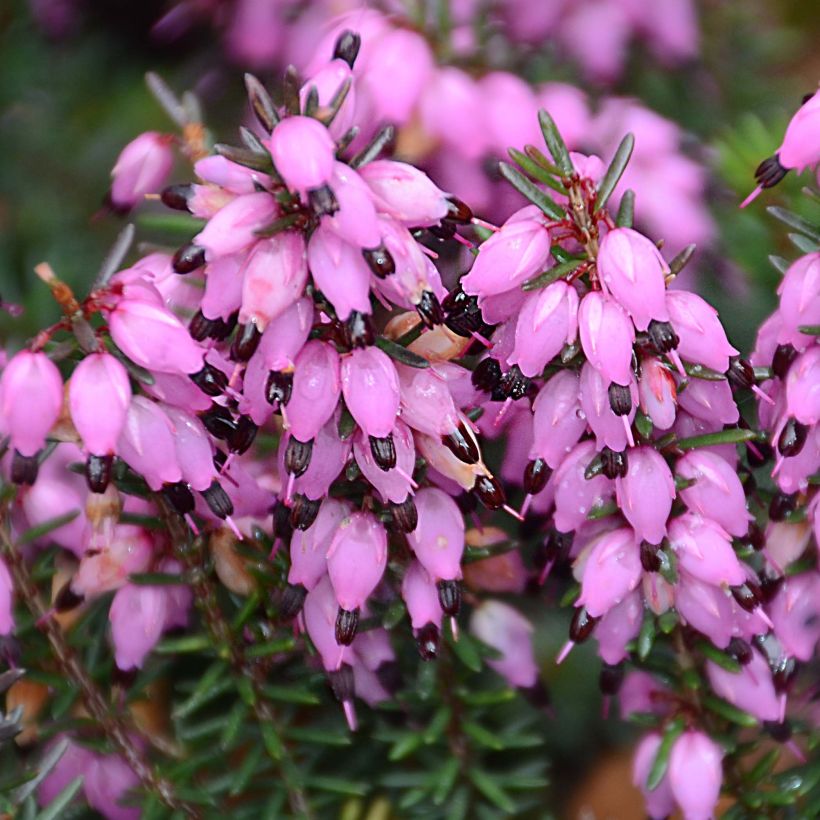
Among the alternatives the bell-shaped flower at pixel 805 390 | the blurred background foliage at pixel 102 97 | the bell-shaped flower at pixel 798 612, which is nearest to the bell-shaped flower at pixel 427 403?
the bell-shaped flower at pixel 805 390

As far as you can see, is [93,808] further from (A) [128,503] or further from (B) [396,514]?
(B) [396,514]

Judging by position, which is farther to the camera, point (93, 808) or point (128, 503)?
point (93, 808)

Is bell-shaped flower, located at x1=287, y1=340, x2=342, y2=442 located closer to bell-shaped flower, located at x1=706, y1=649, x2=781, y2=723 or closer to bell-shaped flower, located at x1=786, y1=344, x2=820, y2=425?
bell-shaped flower, located at x1=786, y1=344, x2=820, y2=425

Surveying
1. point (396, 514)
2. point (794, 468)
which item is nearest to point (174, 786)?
point (396, 514)

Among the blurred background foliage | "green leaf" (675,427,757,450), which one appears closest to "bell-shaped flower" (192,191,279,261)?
"green leaf" (675,427,757,450)

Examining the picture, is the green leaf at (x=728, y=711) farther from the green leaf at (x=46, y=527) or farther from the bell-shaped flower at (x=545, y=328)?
the green leaf at (x=46, y=527)

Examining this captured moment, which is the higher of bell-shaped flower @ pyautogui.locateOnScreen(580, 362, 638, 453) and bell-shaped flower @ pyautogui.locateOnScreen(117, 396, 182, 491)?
bell-shaped flower @ pyautogui.locateOnScreen(117, 396, 182, 491)

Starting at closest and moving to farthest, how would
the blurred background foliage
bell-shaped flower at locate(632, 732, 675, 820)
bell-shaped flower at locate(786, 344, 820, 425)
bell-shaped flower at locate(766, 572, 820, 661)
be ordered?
bell-shaped flower at locate(786, 344, 820, 425) < bell-shaped flower at locate(766, 572, 820, 661) < bell-shaped flower at locate(632, 732, 675, 820) < the blurred background foliage
